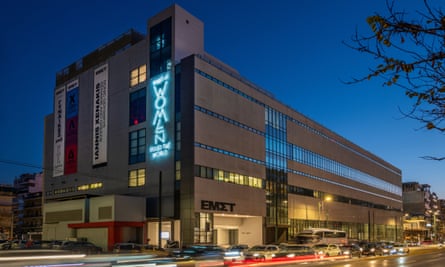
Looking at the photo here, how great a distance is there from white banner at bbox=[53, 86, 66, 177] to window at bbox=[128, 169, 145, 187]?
66.3ft

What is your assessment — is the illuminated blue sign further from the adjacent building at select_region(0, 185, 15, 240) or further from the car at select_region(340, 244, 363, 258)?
the adjacent building at select_region(0, 185, 15, 240)

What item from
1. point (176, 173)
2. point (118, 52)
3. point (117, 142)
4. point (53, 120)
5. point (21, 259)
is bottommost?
point (21, 259)

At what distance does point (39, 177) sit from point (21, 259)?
179 metres

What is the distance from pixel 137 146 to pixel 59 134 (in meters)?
23.4

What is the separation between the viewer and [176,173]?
64.0m

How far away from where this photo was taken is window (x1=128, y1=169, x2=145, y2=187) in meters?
68.1

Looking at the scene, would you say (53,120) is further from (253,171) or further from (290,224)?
(290,224)

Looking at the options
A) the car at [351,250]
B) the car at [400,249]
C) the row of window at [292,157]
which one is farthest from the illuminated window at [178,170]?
the car at [400,249]

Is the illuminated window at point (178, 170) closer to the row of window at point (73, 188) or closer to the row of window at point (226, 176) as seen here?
the row of window at point (226, 176)

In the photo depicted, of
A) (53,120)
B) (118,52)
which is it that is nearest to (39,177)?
(53,120)

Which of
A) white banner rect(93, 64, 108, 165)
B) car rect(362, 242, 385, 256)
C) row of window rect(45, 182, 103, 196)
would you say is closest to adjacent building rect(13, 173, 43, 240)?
row of window rect(45, 182, 103, 196)

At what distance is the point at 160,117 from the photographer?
220 ft

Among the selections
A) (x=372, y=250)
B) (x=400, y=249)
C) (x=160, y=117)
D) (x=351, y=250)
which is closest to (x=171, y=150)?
(x=160, y=117)

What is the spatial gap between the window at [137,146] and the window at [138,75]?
724cm
